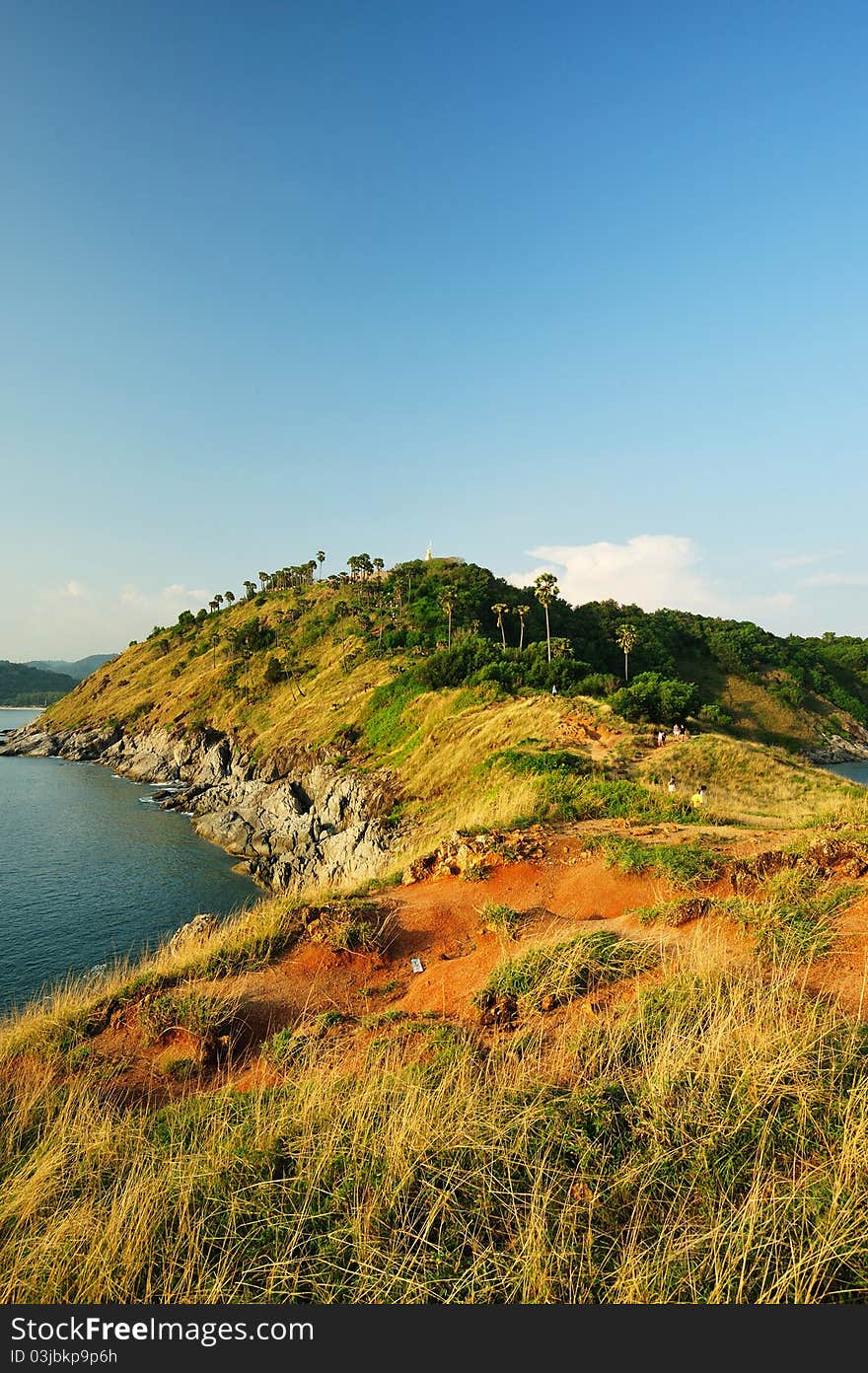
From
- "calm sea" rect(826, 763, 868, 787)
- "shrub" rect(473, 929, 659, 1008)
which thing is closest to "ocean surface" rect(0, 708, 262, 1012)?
"shrub" rect(473, 929, 659, 1008)

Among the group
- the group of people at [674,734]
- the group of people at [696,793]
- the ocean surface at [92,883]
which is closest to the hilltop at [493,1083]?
the group of people at [696,793]

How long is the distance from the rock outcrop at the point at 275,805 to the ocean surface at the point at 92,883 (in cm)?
197

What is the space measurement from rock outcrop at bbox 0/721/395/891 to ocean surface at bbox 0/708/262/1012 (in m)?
1.97

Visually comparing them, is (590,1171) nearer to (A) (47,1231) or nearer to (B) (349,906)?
(A) (47,1231)

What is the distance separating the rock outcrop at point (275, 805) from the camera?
3575 cm

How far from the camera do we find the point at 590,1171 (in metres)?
4.34

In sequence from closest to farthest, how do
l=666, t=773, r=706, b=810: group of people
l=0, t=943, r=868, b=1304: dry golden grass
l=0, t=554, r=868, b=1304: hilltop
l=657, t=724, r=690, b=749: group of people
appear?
l=0, t=943, r=868, b=1304: dry golden grass < l=0, t=554, r=868, b=1304: hilltop < l=666, t=773, r=706, b=810: group of people < l=657, t=724, r=690, b=749: group of people

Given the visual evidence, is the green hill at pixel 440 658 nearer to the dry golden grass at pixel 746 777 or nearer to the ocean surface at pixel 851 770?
the ocean surface at pixel 851 770

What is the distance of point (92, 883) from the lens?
34125 mm

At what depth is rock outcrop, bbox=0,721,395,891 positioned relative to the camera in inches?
1407

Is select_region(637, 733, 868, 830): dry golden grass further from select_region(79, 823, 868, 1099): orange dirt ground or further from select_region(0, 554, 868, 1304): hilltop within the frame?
select_region(79, 823, 868, 1099): orange dirt ground

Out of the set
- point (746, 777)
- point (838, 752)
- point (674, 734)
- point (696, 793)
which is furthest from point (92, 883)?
point (838, 752)

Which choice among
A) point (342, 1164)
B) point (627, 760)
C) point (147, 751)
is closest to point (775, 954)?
point (342, 1164)

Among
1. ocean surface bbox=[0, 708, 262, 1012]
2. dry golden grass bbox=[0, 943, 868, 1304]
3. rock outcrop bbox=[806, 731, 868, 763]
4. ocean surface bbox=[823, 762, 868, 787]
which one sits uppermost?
dry golden grass bbox=[0, 943, 868, 1304]
